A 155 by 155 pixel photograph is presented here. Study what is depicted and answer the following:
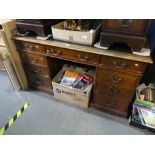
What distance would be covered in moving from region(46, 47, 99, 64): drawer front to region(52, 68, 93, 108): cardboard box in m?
0.37

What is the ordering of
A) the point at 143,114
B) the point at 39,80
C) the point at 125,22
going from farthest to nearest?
the point at 39,80 → the point at 143,114 → the point at 125,22

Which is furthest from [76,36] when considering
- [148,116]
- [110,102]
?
[148,116]

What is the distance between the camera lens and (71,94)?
1.60 m

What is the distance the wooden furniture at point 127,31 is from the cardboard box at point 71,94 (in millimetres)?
629

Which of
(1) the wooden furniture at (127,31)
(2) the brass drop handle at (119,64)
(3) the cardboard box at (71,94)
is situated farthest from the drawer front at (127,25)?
(3) the cardboard box at (71,94)

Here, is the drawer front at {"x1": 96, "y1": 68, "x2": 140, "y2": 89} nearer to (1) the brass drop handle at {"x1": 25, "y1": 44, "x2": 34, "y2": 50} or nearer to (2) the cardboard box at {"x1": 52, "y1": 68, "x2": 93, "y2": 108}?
(2) the cardboard box at {"x1": 52, "y1": 68, "x2": 93, "y2": 108}

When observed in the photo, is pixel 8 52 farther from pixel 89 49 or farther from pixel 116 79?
pixel 116 79

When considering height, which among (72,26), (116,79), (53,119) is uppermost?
(72,26)

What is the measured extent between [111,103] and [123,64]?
54 cm

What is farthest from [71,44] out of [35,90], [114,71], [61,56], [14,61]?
[35,90]

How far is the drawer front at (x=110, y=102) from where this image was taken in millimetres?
1433

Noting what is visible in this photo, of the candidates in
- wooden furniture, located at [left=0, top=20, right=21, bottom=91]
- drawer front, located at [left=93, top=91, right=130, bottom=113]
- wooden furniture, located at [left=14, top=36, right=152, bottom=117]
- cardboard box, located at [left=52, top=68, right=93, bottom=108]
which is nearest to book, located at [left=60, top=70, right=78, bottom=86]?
cardboard box, located at [left=52, top=68, right=93, bottom=108]

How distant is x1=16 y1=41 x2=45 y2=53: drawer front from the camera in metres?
1.43
